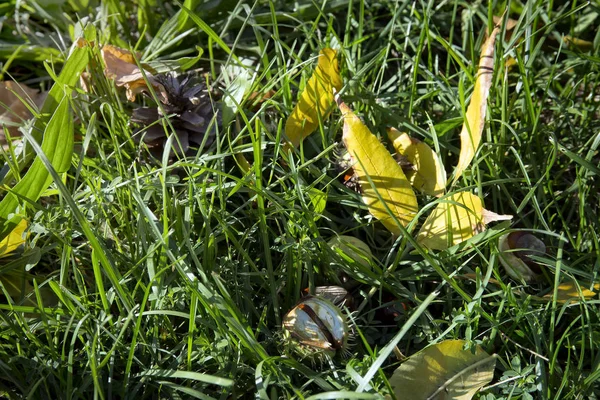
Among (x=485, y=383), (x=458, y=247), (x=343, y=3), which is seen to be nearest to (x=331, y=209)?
(x=458, y=247)

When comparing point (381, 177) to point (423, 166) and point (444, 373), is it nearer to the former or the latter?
point (423, 166)

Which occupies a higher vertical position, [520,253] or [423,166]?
[423,166]

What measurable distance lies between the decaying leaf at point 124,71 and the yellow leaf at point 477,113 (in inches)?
21.2

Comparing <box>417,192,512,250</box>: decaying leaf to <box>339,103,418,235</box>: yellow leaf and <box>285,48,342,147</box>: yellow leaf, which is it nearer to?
<box>339,103,418,235</box>: yellow leaf

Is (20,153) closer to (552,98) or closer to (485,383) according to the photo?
(485,383)

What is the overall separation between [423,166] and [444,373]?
1.22 feet

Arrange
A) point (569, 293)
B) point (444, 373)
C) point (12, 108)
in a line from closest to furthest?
point (444, 373)
point (569, 293)
point (12, 108)

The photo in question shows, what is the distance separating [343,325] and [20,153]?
1.98ft

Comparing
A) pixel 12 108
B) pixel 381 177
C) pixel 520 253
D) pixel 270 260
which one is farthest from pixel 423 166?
pixel 12 108

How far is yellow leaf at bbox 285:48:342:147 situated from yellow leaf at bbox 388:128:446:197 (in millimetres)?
148

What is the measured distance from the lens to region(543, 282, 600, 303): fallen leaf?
1.03 metres

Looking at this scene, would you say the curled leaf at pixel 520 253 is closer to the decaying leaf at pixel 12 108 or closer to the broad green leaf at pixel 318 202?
the broad green leaf at pixel 318 202

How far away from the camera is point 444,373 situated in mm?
940

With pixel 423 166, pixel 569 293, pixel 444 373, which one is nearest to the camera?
pixel 444 373
